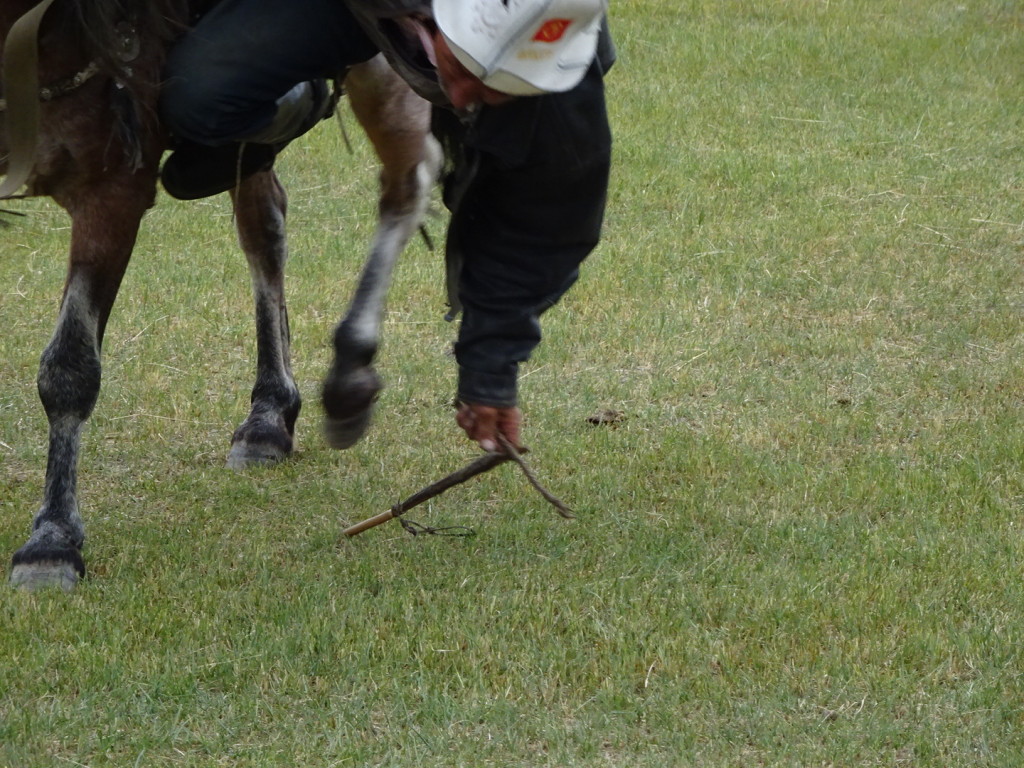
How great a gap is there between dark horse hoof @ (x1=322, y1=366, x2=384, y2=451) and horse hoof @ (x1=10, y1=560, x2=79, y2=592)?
31.0 inches

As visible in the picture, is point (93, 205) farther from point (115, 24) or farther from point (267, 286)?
point (267, 286)

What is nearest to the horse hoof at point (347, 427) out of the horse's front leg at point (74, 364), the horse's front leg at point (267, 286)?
the horse's front leg at point (74, 364)

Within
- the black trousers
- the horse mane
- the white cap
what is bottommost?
the black trousers

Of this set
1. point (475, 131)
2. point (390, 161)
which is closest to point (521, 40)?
point (475, 131)

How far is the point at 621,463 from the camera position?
15.5ft

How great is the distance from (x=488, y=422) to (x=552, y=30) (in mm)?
975

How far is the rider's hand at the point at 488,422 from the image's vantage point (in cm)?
359

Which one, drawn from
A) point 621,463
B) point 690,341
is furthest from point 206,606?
point 690,341

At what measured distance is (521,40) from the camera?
9.90 feet

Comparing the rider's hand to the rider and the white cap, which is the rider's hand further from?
the white cap

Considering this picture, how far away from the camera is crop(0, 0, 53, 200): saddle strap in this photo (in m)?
3.42

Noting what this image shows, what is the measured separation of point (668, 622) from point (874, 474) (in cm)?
124

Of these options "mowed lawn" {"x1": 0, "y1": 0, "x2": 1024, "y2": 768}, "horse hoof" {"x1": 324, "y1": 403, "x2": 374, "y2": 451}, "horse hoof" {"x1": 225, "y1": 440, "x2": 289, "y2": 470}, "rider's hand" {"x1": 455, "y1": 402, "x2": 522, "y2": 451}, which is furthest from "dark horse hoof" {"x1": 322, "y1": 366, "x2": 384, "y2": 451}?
"horse hoof" {"x1": 225, "y1": 440, "x2": 289, "y2": 470}

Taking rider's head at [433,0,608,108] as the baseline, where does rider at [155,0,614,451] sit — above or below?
below
